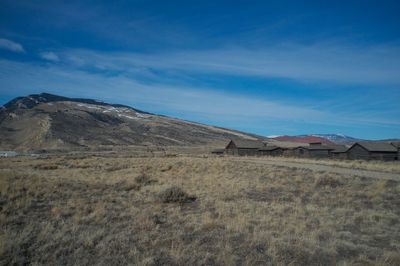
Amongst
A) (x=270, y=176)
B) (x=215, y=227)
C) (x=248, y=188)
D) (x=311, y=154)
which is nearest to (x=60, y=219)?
(x=215, y=227)

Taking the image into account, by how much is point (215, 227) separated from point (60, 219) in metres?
5.10

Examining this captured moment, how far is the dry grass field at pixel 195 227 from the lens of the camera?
756 cm

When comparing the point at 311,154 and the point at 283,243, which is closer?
the point at 283,243

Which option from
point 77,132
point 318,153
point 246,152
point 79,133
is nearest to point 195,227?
point 318,153

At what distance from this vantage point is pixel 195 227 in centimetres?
1011

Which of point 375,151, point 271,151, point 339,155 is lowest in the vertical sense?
point 271,151

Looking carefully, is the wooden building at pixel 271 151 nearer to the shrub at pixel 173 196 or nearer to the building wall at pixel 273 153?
the building wall at pixel 273 153

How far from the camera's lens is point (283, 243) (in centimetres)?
848

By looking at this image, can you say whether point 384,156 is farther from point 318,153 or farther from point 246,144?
point 246,144

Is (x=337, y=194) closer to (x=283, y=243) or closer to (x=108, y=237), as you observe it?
(x=283, y=243)

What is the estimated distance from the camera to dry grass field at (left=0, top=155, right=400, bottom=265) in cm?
756

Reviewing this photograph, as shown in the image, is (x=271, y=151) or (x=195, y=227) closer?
(x=195, y=227)

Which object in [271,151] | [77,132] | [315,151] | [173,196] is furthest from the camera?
[77,132]

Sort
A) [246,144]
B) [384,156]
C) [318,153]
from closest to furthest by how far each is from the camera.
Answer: [384,156] → [318,153] → [246,144]
